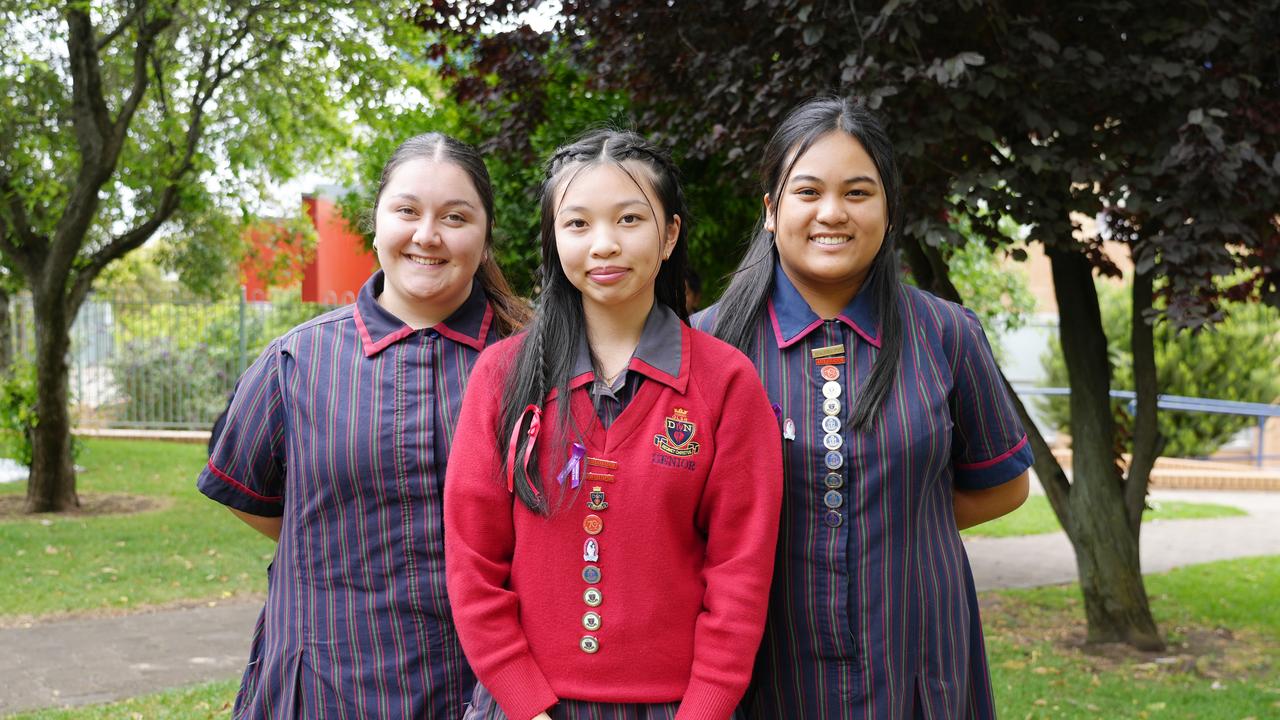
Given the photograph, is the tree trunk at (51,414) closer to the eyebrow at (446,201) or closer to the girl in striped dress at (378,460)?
the girl in striped dress at (378,460)

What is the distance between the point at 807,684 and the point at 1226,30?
3.47 meters

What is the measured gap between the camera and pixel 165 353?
54.8ft

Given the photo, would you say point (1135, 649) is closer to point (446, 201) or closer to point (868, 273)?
point (868, 273)

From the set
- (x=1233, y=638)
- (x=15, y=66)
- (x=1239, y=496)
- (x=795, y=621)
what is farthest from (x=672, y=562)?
(x=1239, y=496)

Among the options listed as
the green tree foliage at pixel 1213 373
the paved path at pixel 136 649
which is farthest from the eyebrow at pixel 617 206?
the green tree foliage at pixel 1213 373

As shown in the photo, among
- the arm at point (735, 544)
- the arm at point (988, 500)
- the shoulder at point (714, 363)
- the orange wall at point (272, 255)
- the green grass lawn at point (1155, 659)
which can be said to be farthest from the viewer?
the orange wall at point (272, 255)

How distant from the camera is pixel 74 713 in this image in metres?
4.83

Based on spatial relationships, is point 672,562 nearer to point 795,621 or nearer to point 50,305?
point 795,621

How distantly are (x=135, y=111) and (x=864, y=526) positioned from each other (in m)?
9.96

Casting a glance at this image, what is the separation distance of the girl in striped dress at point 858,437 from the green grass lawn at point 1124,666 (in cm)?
320

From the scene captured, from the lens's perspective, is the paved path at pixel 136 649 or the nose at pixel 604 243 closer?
the nose at pixel 604 243

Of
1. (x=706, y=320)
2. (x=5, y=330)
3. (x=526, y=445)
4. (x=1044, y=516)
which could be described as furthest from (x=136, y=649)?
(x=5, y=330)

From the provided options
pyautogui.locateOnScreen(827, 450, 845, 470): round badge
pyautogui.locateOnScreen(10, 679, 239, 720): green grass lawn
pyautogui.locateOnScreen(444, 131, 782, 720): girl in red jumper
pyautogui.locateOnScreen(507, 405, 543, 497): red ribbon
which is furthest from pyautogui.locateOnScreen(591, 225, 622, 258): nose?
pyautogui.locateOnScreen(10, 679, 239, 720): green grass lawn

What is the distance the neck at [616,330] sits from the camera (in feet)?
6.79
